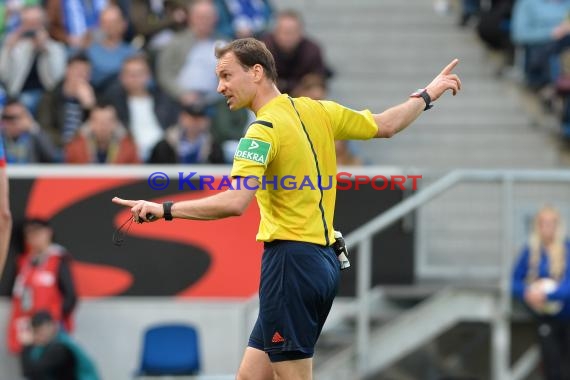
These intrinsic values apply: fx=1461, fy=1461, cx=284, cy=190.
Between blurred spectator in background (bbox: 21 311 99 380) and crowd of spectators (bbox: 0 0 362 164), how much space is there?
5.25 feet

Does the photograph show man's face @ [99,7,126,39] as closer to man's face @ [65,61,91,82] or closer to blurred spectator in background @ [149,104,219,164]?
man's face @ [65,61,91,82]

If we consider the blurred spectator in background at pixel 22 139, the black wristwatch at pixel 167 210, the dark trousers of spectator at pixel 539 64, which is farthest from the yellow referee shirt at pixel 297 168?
the dark trousers of spectator at pixel 539 64

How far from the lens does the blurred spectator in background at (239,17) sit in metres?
14.5

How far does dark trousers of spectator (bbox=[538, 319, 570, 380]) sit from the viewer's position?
38.9 ft

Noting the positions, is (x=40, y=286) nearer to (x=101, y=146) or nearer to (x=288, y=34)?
(x=101, y=146)

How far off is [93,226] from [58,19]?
107 inches

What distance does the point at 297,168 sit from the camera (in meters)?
6.99

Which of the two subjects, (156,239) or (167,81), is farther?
(167,81)

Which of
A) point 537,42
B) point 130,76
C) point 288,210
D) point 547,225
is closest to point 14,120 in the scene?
point 130,76

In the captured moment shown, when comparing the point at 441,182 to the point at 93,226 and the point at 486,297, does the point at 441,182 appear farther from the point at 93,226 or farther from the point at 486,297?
the point at 93,226

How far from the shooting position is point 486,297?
1229 cm

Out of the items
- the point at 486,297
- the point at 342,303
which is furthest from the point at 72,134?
the point at 486,297

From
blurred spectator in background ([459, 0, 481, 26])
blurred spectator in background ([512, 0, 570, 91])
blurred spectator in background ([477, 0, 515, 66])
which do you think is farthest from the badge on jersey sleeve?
blurred spectator in background ([459, 0, 481, 26])

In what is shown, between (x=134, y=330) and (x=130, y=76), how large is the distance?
2.33 m
